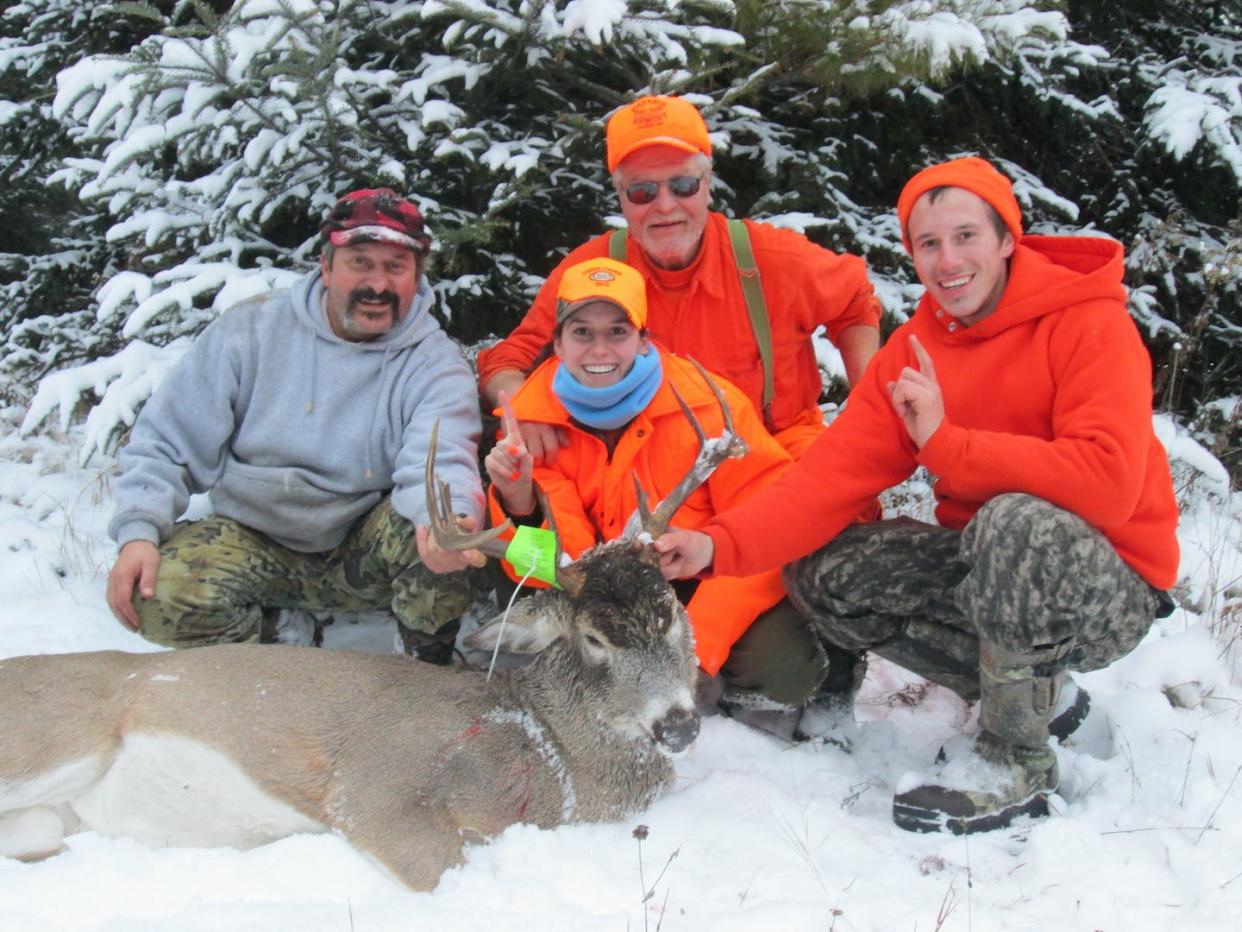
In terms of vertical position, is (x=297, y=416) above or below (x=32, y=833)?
above

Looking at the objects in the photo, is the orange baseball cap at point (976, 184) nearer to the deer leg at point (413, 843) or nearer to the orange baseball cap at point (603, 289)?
the orange baseball cap at point (603, 289)

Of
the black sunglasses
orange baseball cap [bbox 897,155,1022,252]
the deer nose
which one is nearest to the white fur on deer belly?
the deer nose

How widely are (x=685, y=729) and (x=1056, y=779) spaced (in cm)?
124

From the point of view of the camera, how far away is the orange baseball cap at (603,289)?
12.0 ft

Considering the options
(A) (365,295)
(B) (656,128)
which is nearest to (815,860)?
(A) (365,295)

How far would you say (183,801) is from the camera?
3248mm

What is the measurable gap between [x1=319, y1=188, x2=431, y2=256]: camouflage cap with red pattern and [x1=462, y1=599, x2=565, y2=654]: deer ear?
161 centimetres

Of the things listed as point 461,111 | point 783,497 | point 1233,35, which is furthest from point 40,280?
point 1233,35

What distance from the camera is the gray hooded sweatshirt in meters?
4.16

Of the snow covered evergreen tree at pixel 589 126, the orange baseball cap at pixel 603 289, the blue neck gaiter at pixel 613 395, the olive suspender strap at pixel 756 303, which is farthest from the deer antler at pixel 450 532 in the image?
the snow covered evergreen tree at pixel 589 126

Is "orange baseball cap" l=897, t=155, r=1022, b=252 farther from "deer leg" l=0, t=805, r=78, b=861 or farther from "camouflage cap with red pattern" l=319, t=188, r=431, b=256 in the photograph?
"deer leg" l=0, t=805, r=78, b=861

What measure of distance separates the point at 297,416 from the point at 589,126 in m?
1.99

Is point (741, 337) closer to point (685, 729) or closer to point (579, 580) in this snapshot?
point (579, 580)

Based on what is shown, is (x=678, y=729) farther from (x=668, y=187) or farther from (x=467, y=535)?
(x=668, y=187)
